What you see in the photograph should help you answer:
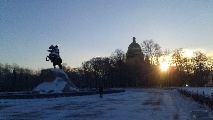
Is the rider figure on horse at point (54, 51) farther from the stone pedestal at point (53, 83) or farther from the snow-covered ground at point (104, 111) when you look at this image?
the snow-covered ground at point (104, 111)

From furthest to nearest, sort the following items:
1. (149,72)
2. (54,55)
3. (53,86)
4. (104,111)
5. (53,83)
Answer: (149,72) < (54,55) < (53,83) < (53,86) < (104,111)

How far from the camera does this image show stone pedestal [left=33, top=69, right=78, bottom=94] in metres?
42.4

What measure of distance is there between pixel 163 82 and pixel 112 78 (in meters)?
16.6

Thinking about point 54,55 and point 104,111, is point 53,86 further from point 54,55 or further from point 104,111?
point 104,111

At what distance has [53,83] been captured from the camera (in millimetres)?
42875

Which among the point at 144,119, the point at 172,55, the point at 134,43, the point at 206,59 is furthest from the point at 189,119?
the point at 134,43

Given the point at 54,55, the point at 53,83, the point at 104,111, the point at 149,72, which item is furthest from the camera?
the point at 149,72

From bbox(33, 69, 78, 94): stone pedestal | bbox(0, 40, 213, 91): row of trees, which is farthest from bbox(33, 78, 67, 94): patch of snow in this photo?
bbox(0, 40, 213, 91): row of trees

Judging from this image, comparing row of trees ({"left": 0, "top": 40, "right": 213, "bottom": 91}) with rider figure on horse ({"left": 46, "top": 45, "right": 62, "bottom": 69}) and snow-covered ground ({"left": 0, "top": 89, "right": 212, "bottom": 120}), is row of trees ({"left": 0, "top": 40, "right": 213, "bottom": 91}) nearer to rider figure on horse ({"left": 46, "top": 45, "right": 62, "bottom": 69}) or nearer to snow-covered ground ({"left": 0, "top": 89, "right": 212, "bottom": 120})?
rider figure on horse ({"left": 46, "top": 45, "right": 62, "bottom": 69})

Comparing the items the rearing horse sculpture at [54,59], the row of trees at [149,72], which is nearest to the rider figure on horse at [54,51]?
the rearing horse sculpture at [54,59]

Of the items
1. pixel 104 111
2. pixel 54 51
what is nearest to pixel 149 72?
pixel 54 51

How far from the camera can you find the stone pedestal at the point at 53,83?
42.4 meters

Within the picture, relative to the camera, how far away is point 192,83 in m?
85.6

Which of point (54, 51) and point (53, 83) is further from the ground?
point (54, 51)
